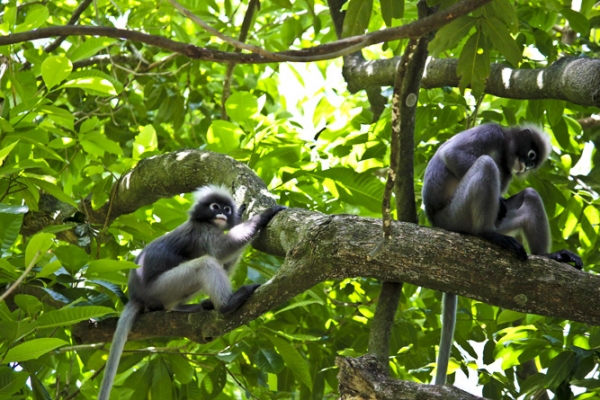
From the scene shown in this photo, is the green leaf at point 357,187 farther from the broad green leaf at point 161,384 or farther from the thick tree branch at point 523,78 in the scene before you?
the broad green leaf at point 161,384

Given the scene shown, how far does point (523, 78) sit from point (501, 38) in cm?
107

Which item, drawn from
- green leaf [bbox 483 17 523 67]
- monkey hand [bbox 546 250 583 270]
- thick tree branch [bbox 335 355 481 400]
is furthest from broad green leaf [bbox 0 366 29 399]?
monkey hand [bbox 546 250 583 270]

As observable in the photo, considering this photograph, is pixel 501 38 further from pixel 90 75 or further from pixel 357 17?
pixel 90 75

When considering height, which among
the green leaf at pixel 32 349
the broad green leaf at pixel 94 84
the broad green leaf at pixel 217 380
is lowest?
the broad green leaf at pixel 217 380

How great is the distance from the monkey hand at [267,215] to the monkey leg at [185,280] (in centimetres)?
51

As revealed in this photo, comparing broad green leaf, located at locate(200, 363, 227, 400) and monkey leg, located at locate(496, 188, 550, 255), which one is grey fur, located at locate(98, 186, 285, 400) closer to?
broad green leaf, located at locate(200, 363, 227, 400)

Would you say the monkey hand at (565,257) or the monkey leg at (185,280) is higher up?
the monkey hand at (565,257)

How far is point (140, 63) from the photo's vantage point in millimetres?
7023

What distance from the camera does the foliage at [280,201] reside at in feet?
11.3

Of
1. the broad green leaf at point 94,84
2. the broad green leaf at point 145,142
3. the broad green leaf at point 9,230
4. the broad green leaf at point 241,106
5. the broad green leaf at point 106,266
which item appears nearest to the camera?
the broad green leaf at point 106,266

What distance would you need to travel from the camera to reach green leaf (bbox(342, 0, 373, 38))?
3.14 m

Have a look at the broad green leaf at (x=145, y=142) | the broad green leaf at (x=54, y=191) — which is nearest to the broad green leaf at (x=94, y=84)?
the broad green leaf at (x=54, y=191)

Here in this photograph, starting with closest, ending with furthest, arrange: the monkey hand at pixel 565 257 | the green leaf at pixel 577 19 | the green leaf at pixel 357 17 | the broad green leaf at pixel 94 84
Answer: the green leaf at pixel 357 17
the monkey hand at pixel 565 257
the broad green leaf at pixel 94 84
the green leaf at pixel 577 19

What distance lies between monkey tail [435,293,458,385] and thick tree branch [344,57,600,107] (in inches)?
51.7
